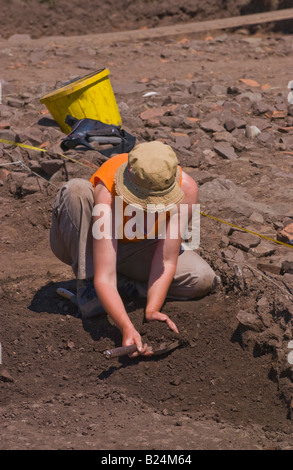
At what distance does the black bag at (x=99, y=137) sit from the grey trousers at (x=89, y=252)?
201 centimetres

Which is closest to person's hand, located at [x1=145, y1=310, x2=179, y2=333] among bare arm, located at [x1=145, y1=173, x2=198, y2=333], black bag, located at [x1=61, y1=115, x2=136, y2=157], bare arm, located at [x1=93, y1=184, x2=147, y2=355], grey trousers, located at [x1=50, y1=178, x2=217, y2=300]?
bare arm, located at [x1=145, y1=173, x2=198, y2=333]

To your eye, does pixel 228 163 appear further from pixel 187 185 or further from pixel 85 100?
pixel 187 185

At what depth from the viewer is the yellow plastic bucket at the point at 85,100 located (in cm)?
600

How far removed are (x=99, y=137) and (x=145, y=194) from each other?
2.75m

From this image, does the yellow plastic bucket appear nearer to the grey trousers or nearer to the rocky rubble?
the rocky rubble

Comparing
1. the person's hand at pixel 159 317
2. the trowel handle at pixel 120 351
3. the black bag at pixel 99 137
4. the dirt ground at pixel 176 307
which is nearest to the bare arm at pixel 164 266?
the person's hand at pixel 159 317

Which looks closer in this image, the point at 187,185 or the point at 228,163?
the point at 187,185

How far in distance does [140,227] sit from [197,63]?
637cm

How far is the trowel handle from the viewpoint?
2.96m

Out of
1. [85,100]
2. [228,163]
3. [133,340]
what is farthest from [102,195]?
[85,100]

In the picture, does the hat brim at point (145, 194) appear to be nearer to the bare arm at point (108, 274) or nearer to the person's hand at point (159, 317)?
the bare arm at point (108, 274)

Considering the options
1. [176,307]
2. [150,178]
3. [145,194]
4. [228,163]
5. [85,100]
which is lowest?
[228,163]

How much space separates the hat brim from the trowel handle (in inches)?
27.6

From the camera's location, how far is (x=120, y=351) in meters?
3.00
